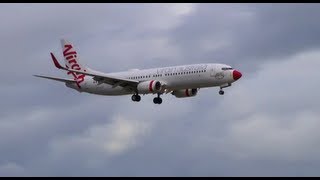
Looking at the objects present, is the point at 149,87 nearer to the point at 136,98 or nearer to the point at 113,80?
the point at 136,98

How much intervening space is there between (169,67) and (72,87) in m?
16.5

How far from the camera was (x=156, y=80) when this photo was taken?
119250mm

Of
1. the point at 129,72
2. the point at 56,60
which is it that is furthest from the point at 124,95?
the point at 56,60

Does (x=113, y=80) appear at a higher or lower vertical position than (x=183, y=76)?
higher

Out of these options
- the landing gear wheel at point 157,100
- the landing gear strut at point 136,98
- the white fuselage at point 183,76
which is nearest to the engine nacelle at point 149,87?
the white fuselage at point 183,76

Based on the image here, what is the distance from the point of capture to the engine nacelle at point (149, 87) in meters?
118

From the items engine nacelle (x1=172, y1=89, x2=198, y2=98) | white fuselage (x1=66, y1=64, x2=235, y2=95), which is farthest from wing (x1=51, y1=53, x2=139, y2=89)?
engine nacelle (x1=172, y1=89, x2=198, y2=98)

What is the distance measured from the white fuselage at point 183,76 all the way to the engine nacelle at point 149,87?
1.01m

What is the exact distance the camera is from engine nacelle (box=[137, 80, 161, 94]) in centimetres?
11775

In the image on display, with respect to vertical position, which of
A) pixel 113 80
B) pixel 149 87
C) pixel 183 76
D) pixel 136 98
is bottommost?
pixel 149 87

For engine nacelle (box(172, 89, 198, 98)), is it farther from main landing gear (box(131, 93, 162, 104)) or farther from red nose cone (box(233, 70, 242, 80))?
red nose cone (box(233, 70, 242, 80))

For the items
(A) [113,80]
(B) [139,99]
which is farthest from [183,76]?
(A) [113,80]

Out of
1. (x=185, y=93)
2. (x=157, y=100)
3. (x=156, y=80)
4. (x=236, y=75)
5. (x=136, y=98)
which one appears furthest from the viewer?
(x=185, y=93)

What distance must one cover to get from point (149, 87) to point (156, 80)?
1.67 m
